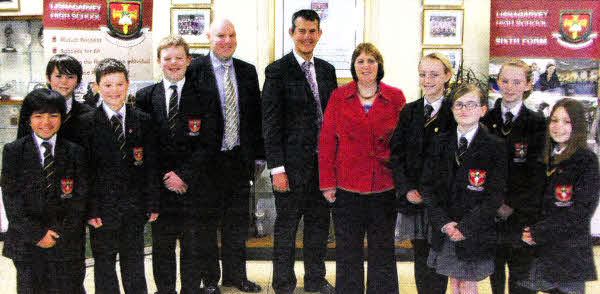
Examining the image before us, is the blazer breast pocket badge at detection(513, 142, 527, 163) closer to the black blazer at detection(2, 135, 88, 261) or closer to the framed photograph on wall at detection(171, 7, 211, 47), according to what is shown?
the black blazer at detection(2, 135, 88, 261)

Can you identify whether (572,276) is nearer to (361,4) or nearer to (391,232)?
(391,232)

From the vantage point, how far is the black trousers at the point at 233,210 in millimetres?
3004

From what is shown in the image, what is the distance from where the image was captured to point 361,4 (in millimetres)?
4141

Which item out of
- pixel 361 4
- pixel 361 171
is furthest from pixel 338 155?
pixel 361 4

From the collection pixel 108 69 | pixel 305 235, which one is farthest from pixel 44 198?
pixel 305 235

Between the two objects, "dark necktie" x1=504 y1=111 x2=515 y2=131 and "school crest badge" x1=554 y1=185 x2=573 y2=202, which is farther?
"dark necktie" x1=504 y1=111 x2=515 y2=131

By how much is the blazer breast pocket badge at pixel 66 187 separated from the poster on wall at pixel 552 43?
2608 millimetres

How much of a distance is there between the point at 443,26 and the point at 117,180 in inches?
110

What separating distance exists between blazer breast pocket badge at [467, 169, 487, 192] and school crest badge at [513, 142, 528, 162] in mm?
224

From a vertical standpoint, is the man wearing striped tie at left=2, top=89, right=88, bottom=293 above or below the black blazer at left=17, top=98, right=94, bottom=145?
below

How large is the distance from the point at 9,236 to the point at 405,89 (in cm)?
295

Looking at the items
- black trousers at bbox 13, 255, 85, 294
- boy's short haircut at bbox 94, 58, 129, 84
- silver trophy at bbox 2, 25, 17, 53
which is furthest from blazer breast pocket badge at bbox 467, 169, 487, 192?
silver trophy at bbox 2, 25, 17, 53

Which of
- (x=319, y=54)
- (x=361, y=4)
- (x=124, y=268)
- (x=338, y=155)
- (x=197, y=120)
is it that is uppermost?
(x=361, y=4)

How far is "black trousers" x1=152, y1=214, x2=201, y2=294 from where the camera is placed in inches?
109
